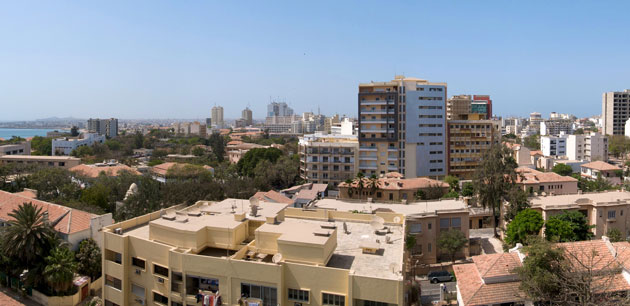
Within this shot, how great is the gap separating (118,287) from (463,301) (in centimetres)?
1554

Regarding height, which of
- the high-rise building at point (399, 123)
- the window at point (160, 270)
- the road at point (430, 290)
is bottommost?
the road at point (430, 290)

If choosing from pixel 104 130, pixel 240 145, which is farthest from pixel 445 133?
pixel 104 130

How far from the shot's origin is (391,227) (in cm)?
2328

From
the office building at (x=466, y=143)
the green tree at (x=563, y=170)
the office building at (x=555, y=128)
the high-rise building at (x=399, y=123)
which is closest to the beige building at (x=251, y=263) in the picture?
the high-rise building at (x=399, y=123)

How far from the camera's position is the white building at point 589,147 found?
292 ft

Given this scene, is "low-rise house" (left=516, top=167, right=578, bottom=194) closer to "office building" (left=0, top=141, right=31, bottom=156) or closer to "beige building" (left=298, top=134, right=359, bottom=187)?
"beige building" (left=298, top=134, right=359, bottom=187)

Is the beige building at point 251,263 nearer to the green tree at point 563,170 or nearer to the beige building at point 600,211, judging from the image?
the beige building at point 600,211

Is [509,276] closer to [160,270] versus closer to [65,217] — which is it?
[160,270]

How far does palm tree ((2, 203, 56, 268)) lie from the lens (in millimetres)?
25484

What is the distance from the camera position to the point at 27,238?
25.5m

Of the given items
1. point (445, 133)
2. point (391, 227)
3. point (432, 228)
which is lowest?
point (432, 228)

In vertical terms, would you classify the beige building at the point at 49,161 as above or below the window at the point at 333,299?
above

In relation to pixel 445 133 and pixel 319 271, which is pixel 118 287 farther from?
pixel 445 133

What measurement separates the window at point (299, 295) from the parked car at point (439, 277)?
16.3 meters
